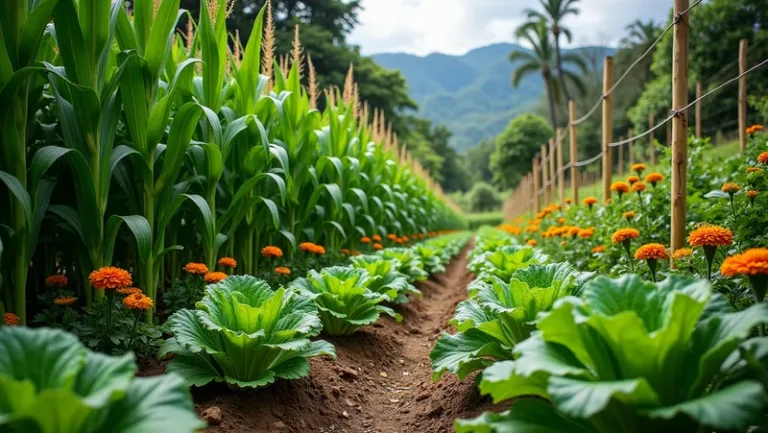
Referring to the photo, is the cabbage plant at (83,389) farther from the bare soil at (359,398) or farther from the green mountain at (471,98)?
the green mountain at (471,98)

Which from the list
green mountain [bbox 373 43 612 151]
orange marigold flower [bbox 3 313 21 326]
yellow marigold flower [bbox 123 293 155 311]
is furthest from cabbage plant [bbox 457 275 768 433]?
green mountain [bbox 373 43 612 151]

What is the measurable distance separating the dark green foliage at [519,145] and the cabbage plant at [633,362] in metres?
30.5

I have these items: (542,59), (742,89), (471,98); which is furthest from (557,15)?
(471,98)

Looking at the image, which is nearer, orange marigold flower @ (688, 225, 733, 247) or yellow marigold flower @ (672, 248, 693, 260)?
orange marigold flower @ (688, 225, 733, 247)

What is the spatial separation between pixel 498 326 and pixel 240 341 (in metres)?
0.97

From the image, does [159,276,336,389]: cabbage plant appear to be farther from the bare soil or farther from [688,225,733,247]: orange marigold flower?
[688,225,733,247]: orange marigold flower

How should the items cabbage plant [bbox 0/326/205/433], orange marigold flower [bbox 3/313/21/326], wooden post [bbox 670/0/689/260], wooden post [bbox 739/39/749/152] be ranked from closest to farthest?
cabbage plant [bbox 0/326/205/433] → orange marigold flower [bbox 3/313/21/326] → wooden post [bbox 670/0/689/260] → wooden post [bbox 739/39/749/152]

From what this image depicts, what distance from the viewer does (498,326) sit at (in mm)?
1839

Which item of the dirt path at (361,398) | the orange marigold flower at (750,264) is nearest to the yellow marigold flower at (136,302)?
the dirt path at (361,398)

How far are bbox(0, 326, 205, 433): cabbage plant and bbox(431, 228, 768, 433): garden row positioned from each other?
0.68 meters

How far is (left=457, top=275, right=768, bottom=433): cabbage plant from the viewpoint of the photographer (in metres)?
1.02

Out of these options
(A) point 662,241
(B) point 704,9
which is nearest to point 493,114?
(B) point 704,9

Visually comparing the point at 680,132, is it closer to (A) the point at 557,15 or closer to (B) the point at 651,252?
(B) the point at 651,252

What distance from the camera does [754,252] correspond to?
47.5 inches
